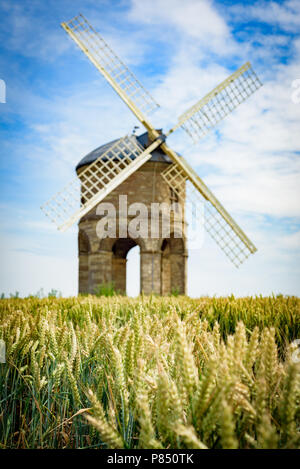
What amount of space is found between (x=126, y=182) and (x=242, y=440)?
16334mm

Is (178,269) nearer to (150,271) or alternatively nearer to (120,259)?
(150,271)

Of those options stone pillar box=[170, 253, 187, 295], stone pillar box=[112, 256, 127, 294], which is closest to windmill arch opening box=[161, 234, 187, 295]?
stone pillar box=[170, 253, 187, 295]

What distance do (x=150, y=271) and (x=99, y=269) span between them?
228 centimetres

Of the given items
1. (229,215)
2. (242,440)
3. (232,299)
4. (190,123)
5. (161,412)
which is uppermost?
(190,123)

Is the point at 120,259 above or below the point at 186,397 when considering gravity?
above

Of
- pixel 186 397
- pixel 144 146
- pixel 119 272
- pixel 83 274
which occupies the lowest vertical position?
pixel 186 397

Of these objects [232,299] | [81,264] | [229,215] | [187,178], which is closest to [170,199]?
[187,178]

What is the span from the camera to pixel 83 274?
64.3 ft

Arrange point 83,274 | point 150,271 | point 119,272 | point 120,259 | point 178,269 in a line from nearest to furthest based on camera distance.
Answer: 1. point 150,271
2. point 178,269
3. point 83,274
4. point 119,272
5. point 120,259

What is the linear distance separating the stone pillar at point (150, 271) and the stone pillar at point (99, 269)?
1616 millimetres

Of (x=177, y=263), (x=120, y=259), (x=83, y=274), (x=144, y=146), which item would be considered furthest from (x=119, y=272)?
(x=144, y=146)

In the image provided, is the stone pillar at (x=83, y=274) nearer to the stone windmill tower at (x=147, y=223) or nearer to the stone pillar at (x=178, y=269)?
the stone windmill tower at (x=147, y=223)

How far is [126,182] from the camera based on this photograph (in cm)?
1727
